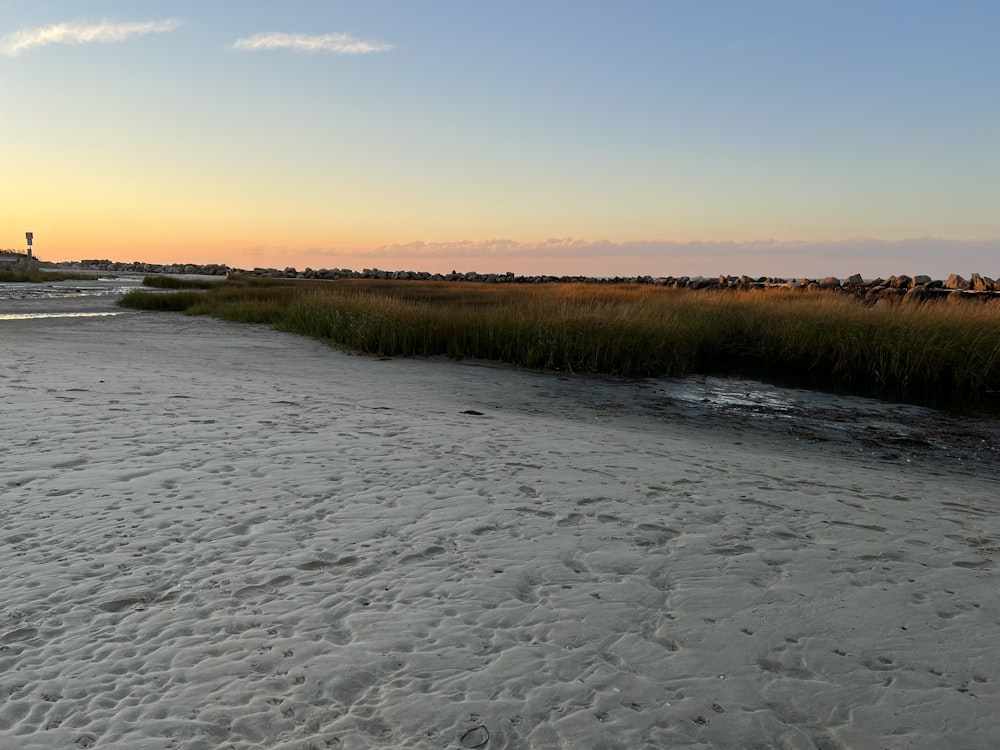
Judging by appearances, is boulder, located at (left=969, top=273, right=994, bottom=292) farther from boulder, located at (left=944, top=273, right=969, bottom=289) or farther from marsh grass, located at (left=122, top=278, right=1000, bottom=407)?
marsh grass, located at (left=122, top=278, right=1000, bottom=407)

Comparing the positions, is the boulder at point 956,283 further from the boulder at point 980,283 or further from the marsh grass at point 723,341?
the marsh grass at point 723,341

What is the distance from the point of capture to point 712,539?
4.98 meters

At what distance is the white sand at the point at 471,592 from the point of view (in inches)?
117

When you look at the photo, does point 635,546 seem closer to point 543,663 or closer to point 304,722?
point 543,663

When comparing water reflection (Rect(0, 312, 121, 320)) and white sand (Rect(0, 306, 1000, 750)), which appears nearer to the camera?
white sand (Rect(0, 306, 1000, 750))

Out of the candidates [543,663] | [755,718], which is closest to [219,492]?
[543,663]

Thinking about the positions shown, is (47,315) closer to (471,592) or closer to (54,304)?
(54,304)

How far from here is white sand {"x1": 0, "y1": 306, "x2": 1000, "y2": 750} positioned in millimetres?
2971

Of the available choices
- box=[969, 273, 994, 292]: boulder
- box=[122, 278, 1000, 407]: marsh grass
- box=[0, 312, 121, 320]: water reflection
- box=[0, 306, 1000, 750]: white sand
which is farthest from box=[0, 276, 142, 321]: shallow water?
box=[969, 273, 994, 292]: boulder

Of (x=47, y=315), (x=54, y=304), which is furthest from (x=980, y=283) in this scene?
(x=54, y=304)

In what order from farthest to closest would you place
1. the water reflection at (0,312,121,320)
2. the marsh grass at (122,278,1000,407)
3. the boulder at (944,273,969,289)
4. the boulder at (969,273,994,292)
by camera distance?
the boulder at (944,273,969,289) → the boulder at (969,273,994,292) → the water reflection at (0,312,121,320) → the marsh grass at (122,278,1000,407)

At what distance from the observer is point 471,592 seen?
411 centimetres

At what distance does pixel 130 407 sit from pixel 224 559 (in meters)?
4.79

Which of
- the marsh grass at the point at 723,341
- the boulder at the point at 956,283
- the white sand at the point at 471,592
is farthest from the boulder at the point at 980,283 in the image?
the white sand at the point at 471,592
